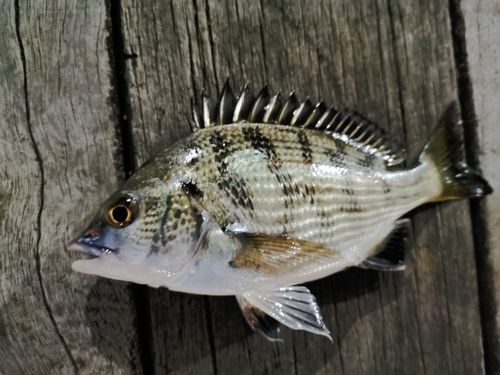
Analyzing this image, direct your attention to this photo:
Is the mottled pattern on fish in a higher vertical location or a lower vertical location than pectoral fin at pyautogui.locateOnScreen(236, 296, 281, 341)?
higher

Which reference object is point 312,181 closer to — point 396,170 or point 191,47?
point 396,170

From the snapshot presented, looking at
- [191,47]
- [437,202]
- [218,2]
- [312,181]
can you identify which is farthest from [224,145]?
[437,202]

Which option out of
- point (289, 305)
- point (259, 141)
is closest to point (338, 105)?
point (259, 141)

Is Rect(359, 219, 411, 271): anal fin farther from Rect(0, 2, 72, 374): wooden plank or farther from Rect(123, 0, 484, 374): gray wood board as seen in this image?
Rect(0, 2, 72, 374): wooden plank

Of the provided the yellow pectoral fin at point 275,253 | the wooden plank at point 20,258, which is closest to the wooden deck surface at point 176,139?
the wooden plank at point 20,258

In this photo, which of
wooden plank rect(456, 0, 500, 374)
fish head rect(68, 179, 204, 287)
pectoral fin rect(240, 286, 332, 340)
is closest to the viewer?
fish head rect(68, 179, 204, 287)

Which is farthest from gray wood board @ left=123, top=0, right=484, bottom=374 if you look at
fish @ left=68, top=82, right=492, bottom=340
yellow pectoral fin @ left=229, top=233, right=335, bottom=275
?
yellow pectoral fin @ left=229, top=233, right=335, bottom=275
